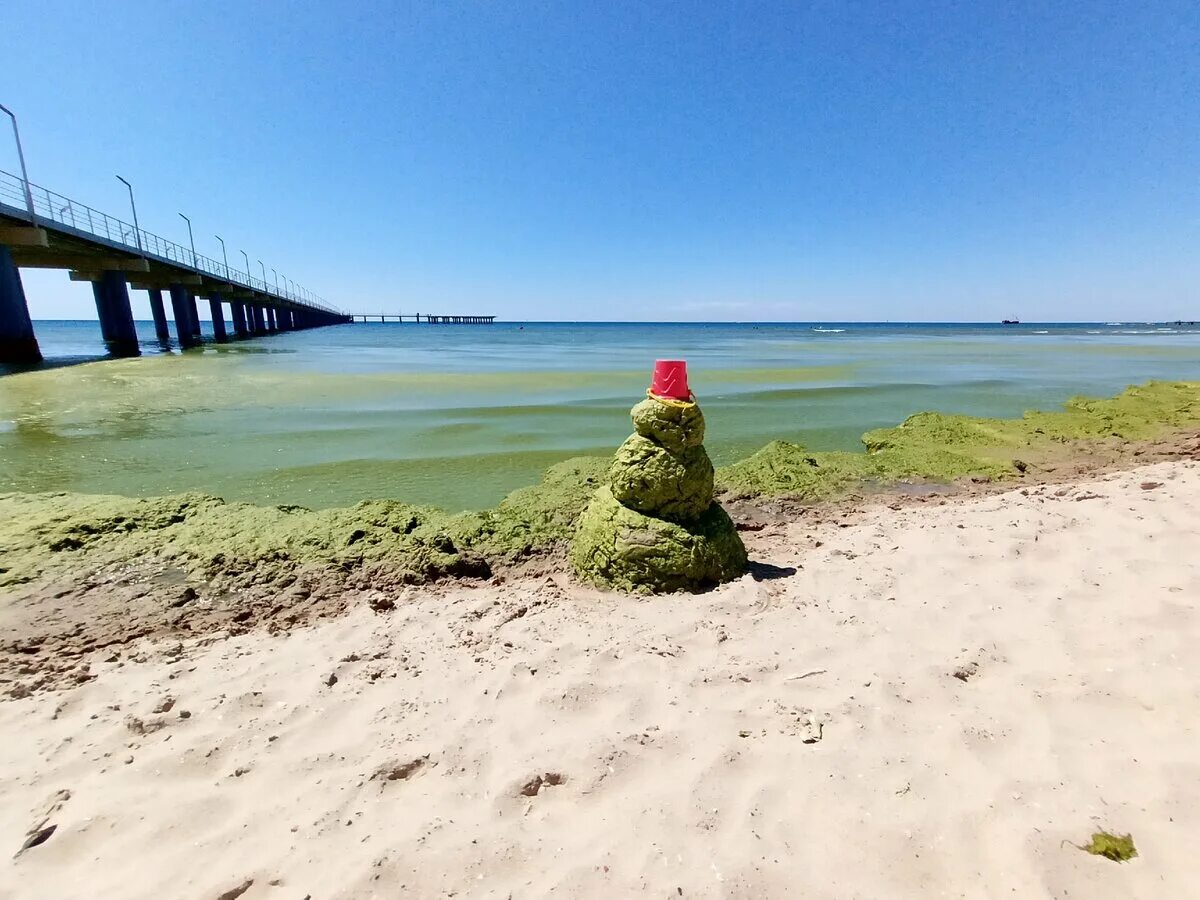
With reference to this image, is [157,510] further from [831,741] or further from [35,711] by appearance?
[831,741]

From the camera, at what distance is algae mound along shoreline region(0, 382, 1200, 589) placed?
15.5 feet

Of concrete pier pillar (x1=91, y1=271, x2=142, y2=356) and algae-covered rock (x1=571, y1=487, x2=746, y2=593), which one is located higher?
concrete pier pillar (x1=91, y1=271, x2=142, y2=356)

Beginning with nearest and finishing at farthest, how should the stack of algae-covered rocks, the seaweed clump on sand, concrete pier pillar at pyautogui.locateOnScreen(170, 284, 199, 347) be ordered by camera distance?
the stack of algae-covered rocks
the seaweed clump on sand
concrete pier pillar at pyautogui.locateOnScreen(170, 284, 199, 347)

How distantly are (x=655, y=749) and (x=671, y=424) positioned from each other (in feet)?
7.43

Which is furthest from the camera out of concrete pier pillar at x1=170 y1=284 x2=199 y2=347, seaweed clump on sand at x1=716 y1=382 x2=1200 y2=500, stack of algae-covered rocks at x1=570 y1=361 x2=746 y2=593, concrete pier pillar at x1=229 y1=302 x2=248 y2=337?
concrete pier pillar at x1=229 y1=302 x2=248 y2=337

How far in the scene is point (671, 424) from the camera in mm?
4066

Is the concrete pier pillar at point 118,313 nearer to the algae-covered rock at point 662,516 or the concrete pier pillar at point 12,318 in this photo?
the concrete pier pillar at point 12,318

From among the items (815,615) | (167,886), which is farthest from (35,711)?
(815,615)

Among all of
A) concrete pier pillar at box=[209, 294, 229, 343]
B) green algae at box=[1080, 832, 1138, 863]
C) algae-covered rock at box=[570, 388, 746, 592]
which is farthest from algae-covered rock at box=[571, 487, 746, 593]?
concrete pier pillar at box=[209, 294, 229, 343]

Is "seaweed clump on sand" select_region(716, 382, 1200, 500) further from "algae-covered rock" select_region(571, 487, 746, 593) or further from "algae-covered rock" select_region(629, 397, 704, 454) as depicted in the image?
"algae-covered rock" select_region(629, 397, 704, 454)

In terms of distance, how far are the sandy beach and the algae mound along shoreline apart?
1013 mm

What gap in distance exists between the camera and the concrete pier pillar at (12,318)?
21.3 m

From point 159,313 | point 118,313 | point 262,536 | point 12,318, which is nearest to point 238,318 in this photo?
point 159,313

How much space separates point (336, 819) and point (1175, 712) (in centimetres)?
355
